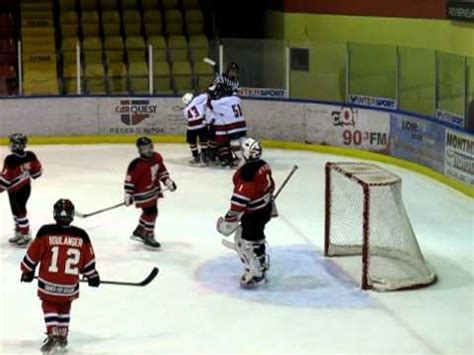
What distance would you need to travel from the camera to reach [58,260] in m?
6.71

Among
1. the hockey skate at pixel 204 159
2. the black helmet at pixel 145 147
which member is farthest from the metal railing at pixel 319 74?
the black helmet at pixel 145 147

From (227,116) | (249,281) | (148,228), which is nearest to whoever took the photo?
(249,281)

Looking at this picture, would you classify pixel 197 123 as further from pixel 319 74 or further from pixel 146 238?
pixel 146 238

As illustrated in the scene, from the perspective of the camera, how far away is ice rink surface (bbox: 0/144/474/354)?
7.32 metres

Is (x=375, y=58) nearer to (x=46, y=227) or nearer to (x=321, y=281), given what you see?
(x=321, y=281)

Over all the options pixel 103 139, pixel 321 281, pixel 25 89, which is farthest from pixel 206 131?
pixel 321 281

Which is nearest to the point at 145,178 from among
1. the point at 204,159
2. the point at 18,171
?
the point at 18,171

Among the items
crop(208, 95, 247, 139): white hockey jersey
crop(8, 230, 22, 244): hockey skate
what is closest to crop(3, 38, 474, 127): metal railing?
crop(208, 95, 247, 139): white hockey jersey

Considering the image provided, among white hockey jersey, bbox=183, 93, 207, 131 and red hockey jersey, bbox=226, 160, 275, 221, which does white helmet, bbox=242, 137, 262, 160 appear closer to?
red hockey jersey, bbox=226, 160, 275, 221

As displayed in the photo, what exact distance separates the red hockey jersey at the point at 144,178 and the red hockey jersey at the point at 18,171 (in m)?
0.85

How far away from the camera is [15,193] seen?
9.62m

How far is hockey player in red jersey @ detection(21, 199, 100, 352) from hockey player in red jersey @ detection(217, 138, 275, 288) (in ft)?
5.32

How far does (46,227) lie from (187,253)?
2.96 m

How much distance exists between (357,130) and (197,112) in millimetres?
2272
